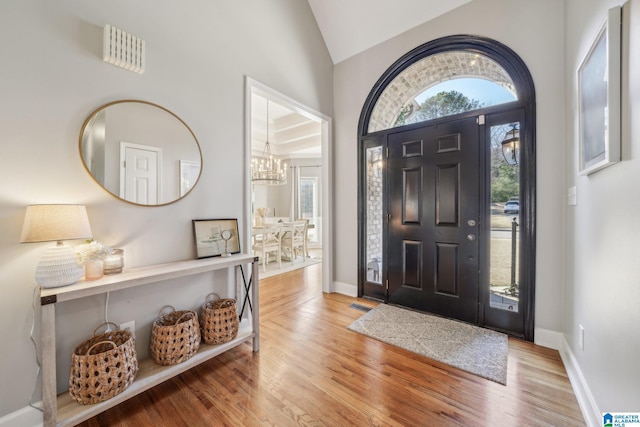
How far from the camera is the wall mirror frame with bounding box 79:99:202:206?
155cm

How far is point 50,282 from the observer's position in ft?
4.09

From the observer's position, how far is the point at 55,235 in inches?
48.4

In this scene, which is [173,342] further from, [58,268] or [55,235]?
[55,235]

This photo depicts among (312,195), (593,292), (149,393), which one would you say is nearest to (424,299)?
(593,292)

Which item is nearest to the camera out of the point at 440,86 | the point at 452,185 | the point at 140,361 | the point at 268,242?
the point at 140,361

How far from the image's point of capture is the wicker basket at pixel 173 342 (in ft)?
5.32

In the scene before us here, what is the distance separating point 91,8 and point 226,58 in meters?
0.91

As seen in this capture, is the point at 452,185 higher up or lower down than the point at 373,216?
higher up

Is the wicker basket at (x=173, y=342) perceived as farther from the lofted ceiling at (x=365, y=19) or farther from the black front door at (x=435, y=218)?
the lofted ceiling at (x=365, y=19)

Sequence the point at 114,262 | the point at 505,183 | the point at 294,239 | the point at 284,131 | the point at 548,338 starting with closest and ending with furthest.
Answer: the point at 114,262 → the point at 548,338 → the point at 505,183 → the point at 294,239 → the point at 284,131

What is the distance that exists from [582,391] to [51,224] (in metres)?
Answer: 3.05

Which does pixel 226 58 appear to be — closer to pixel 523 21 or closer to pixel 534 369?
pixel 523 21

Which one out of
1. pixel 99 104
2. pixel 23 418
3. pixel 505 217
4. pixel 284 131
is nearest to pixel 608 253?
pixel 505 217

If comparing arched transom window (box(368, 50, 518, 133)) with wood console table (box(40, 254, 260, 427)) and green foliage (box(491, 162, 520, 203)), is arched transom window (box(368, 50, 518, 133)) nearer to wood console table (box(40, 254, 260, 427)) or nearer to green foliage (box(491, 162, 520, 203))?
green foliage (box(491, 162, 520, 203))
